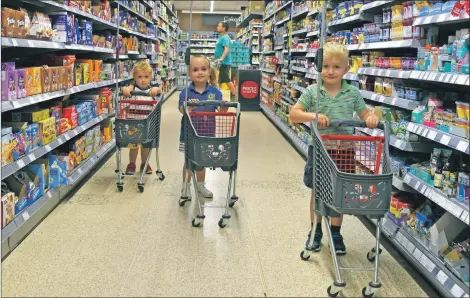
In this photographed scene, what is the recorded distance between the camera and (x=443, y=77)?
2885 millimetres

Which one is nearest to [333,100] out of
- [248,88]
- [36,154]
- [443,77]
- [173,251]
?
[443,77]

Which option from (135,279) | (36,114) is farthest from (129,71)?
(135,279)

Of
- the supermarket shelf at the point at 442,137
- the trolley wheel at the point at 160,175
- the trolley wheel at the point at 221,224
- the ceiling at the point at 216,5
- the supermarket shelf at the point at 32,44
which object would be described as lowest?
the trolley wheel at the point at 221,224

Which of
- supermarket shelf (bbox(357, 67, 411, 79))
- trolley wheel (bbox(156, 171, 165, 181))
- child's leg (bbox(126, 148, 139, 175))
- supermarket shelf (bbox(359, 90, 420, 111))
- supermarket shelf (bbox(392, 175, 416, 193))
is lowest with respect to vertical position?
trolley wheel (bbox(156, 171, 165, 181))

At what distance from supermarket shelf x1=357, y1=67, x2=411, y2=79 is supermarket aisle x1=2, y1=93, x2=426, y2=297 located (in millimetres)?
1176

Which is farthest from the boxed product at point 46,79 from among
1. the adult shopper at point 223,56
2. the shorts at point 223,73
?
the shorts at point 223,73

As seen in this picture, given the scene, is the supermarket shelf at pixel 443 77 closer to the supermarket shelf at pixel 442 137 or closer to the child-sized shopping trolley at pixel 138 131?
the supermarket shelf at pixel 442 137

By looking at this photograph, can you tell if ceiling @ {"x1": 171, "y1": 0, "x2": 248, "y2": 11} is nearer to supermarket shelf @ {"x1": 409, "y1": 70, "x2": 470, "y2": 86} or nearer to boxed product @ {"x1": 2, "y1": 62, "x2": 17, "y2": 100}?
boxed product @ {"x1": 2, "y1": 62, "x2": 17, "y2": 100}

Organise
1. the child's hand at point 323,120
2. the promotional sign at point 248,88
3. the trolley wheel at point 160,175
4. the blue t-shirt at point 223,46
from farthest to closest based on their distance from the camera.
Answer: the promotional sign at point 248,88, the blue t-shirt at point 223,46, the trolley wheel at point 160,175, the child's hand at point 323,120

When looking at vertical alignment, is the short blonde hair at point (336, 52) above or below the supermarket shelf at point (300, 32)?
below

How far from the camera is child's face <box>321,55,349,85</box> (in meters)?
2.87

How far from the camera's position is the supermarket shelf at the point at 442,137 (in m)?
2.66

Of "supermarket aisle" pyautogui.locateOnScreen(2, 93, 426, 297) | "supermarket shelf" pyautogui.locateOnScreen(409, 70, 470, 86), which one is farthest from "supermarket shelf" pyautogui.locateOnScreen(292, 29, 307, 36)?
"supermarket shelf" pyautogui.locateOnScreen(409, 70, 470, 86)

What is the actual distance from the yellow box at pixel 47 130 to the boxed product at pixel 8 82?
550 millimetres
